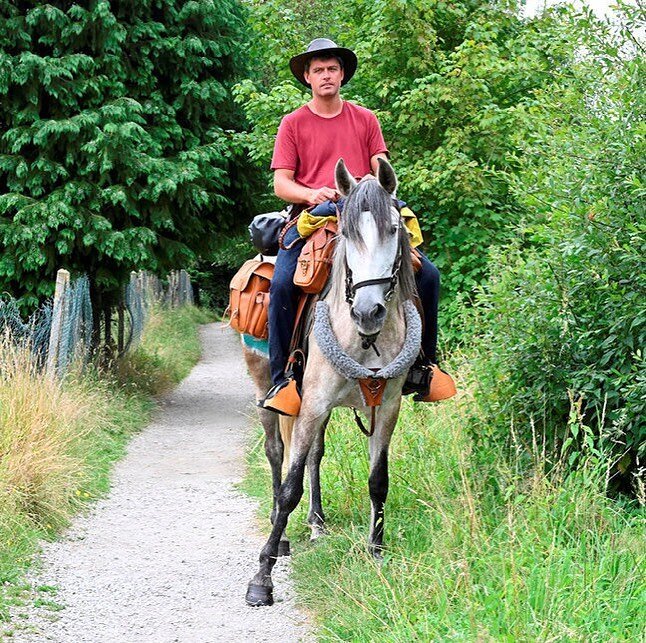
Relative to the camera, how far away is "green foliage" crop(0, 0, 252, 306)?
1129 centimetres

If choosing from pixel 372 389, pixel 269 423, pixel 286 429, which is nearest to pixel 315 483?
pixel 286 429

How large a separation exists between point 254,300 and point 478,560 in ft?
8.82

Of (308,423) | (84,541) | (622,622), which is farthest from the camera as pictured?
(84,541)

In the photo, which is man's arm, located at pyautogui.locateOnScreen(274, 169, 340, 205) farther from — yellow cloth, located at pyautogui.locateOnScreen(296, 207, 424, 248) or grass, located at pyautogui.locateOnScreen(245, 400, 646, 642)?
grass, located at pyautogui.locateOnScreen(245, 400, 646, 642)

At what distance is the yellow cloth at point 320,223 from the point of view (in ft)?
18.6

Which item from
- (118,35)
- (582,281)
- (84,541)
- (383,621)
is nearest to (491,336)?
(582,281)

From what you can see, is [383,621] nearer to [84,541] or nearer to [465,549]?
[465,549]

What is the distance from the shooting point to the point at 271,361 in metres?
5.82

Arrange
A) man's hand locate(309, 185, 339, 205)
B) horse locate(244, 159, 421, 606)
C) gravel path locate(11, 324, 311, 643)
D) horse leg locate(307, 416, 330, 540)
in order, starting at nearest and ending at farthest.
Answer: horse locate(244, 159, 421, 606)
gravel path locate(11, 324, 311, 643)
man's hand locate(309, 185, 339, 205)
horse leg locate(307, 416, 330, 540)

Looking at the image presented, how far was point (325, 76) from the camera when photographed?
595 centimetres

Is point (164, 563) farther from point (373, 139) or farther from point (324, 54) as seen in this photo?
point (324, 54)

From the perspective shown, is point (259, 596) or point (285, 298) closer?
point (259, 596)

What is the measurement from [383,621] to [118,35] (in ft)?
30.6

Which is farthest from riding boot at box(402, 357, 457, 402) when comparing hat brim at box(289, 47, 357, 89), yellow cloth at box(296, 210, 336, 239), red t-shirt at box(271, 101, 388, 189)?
hat brim at box(289, 47, 357, 89)
